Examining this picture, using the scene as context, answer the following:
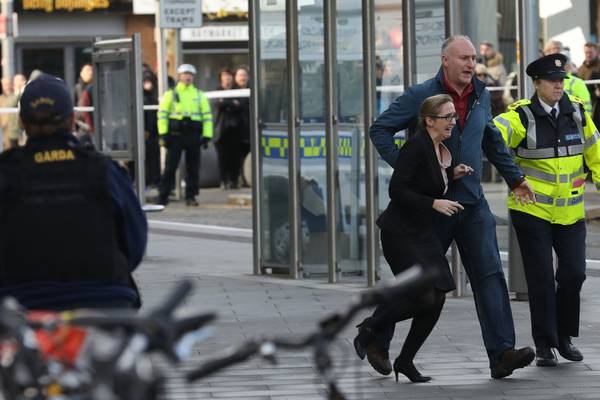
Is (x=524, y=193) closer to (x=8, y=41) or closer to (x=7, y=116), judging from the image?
(x=7, y=116)

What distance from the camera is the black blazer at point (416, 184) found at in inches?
320

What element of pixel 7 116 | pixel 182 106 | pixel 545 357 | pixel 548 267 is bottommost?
pixel 545 357

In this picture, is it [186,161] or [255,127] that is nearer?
[255,127]


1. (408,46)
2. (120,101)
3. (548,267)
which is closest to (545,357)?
(548,267)

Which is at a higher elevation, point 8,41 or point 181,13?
point 181,13

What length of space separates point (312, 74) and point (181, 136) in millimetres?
9164

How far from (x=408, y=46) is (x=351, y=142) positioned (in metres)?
1.19

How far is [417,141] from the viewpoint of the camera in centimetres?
815

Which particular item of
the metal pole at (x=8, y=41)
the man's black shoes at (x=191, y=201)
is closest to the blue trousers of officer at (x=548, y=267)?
the man's black shoes at (x=191, y=201)

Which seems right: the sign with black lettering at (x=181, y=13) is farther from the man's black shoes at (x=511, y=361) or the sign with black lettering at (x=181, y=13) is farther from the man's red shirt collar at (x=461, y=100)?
the man's black shoes at (x=511, y=361)

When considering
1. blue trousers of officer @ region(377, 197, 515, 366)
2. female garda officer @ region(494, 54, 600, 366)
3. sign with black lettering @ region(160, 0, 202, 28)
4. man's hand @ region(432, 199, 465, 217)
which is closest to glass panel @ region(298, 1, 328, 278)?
female garda officer @ region(494, 54, 600, 366)

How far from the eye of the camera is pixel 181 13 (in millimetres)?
23781

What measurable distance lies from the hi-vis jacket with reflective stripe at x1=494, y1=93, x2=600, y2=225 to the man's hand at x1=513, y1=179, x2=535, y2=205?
167 mm

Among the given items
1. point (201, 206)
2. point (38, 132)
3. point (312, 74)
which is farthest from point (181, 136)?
point (38, 132)
